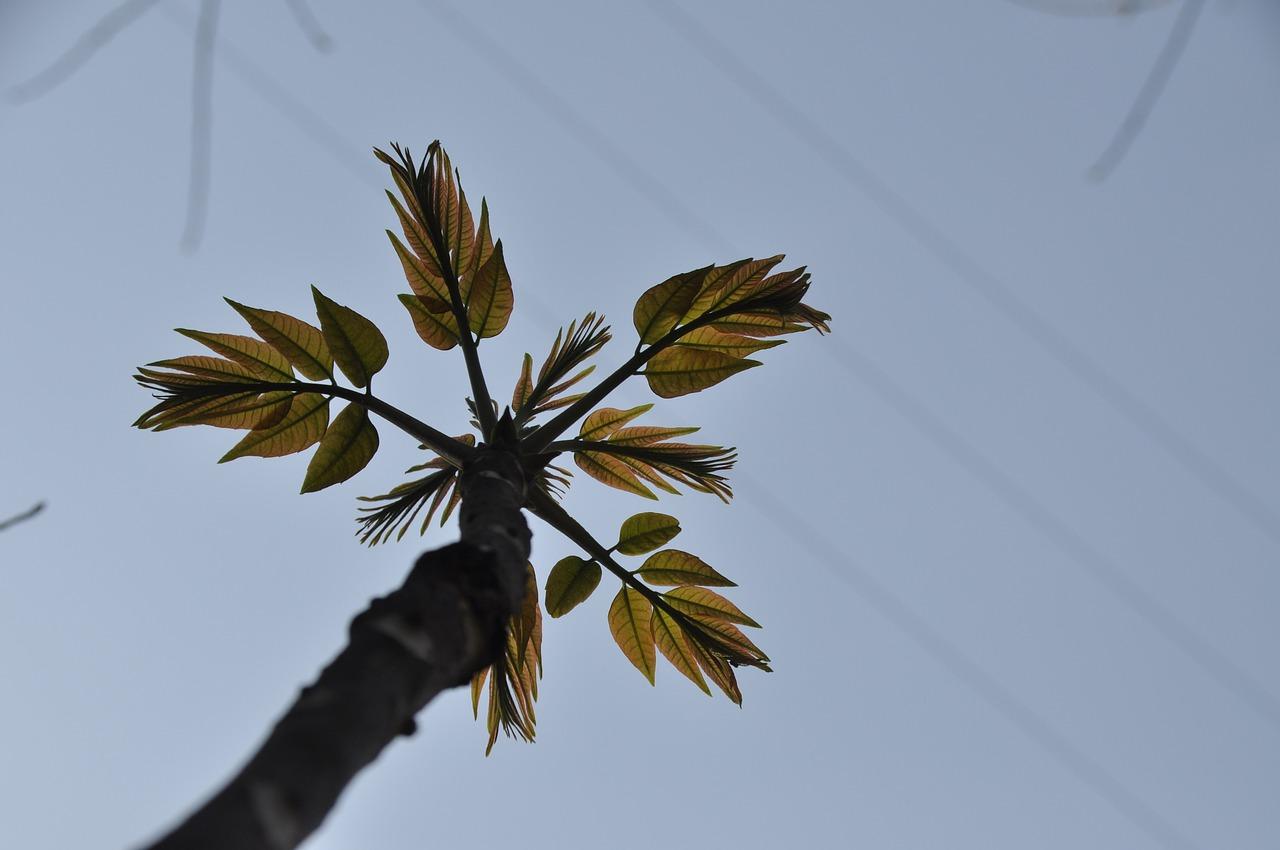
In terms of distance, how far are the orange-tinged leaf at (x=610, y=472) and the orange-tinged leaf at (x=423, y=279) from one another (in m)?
0.61

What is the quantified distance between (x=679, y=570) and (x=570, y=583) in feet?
1.03

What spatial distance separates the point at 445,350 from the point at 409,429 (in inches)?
20.9

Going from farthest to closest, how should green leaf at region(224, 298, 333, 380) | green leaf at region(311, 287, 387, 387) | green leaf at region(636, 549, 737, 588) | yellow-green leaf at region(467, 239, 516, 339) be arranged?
green leaf at region(636, 549, 737, 588), yellow-green leaf at region(467, 239, 516, 339), green leaf at region(224, 298, 333, 380), green leaf at region(311, 287, 387, 387)

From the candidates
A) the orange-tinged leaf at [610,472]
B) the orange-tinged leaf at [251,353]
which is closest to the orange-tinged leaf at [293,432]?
the orange-tinged leaf at [251,353]

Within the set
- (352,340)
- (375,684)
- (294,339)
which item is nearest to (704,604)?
(352,340)

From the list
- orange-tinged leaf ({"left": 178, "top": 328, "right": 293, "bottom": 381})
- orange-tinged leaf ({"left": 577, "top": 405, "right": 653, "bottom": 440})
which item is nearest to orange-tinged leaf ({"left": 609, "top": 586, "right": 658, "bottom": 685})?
orange-tinged leaf ({"left": 577, "top": 405, "right": 653, "bottom": 440})

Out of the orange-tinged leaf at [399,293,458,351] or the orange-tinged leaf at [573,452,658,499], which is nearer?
the orange-tinged leaf at [399,293,458,351]

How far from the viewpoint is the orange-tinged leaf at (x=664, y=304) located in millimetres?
2443

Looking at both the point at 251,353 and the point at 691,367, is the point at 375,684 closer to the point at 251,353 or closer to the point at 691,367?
the point at 251,353

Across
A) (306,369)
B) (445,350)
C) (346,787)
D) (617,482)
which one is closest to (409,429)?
(306,369)

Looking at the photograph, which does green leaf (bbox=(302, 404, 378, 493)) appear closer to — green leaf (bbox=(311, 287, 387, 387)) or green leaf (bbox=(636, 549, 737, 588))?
green leaf (bbox=(311, 287, 387, 387))

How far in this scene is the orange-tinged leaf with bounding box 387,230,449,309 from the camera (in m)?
2.54

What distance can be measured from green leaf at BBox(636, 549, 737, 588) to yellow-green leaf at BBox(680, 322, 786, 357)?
0.60 metres

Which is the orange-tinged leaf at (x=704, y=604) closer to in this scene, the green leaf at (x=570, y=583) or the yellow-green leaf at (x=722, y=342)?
the green leaf at (x=570, y=583)
